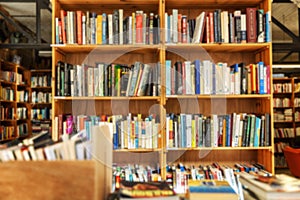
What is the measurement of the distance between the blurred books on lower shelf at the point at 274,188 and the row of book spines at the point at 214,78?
1.67 metres

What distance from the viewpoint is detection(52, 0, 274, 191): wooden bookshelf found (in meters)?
2.97

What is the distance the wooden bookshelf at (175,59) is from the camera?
2975 mm

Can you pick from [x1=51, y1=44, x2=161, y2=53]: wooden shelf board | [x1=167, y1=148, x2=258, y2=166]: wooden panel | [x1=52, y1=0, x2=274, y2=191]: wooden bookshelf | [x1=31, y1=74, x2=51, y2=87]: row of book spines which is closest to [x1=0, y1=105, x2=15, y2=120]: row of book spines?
[x1=31, y1=74, x2=51, y2=87]: row of book spines

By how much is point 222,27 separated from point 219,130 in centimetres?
85

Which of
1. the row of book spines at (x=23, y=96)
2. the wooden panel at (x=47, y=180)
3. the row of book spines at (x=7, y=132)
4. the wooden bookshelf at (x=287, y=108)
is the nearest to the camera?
the wooden panel at (x=47, y=180)

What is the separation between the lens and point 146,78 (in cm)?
290

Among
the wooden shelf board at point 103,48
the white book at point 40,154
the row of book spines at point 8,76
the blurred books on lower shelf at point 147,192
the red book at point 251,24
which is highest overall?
the red book at point 251,24

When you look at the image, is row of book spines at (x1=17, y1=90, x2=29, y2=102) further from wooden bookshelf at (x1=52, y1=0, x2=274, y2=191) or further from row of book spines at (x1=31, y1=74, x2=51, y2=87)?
wooden bookshelf at (x1=52, y1=0, x2=274, y2=191)

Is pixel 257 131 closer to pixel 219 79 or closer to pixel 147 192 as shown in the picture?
pixel 219 79

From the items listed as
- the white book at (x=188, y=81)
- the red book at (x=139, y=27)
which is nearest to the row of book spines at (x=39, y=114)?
the red book at (x=139, y=27)

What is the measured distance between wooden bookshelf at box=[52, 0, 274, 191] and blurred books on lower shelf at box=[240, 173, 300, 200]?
172 cm

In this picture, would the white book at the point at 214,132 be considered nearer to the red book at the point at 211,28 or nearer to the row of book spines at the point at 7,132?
the red book at the point at 211,28

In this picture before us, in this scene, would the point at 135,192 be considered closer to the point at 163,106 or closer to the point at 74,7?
the point at 163,106

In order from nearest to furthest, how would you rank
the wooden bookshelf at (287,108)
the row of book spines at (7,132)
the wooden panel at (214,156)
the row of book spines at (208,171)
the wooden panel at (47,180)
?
the wooden panel at (47,180) → the row of book spines at (208,171) → the wooden panel at (214,156) → the row of book spines at (7,132) → the wooden bookshelf at (287,108)
